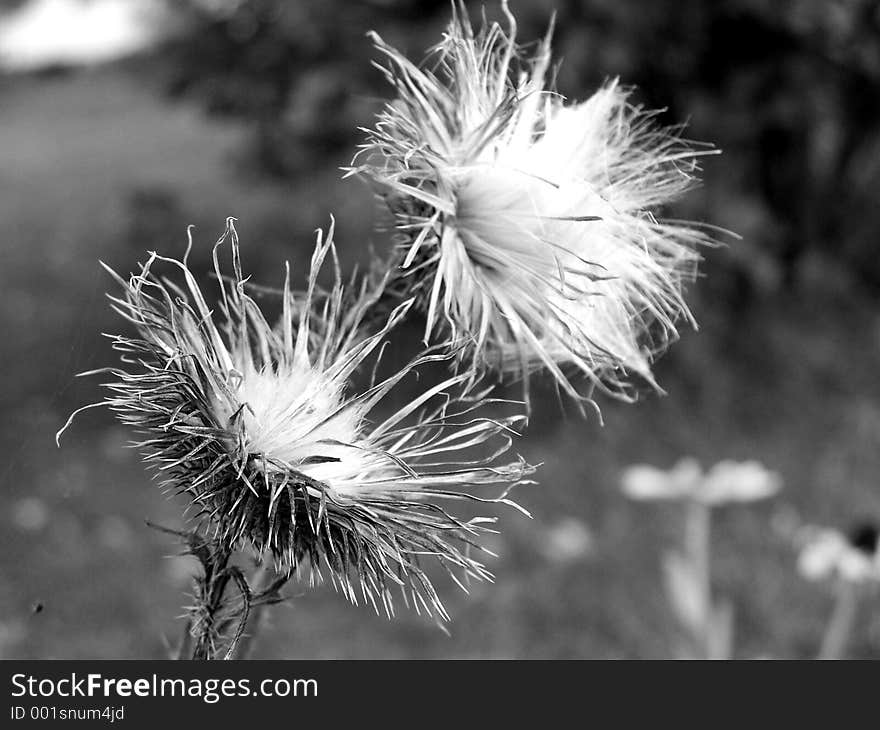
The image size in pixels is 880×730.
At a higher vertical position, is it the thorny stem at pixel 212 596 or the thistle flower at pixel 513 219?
the thistle flower at pixel 513 219

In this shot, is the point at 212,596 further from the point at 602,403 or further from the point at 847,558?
the point at 602,403

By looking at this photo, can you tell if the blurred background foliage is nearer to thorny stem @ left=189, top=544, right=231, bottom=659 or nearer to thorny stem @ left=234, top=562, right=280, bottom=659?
thorny stem @ left=234, top=562, right=280, bottom=659

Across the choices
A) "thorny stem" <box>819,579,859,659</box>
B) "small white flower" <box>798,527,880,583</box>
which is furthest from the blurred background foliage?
"small white flower" <box>798,527,880,583</box>

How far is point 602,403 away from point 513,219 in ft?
9.55

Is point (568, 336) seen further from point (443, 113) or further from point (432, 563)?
point (432, 563)

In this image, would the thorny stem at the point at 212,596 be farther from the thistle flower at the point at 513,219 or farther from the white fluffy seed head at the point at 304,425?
the thistle flower at the point at 513,219

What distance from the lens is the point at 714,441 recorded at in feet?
12.7

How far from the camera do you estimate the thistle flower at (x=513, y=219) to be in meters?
0.79

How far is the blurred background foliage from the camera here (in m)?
2.90

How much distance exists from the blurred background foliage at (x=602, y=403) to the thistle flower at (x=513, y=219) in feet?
6.03

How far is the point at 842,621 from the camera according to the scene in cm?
220

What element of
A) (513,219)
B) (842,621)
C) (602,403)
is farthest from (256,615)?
(602,403)

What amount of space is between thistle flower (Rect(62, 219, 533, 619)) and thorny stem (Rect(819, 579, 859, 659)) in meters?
1.34

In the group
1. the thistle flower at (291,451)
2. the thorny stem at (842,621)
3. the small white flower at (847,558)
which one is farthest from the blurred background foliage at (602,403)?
the thistle flower at (291,451)
